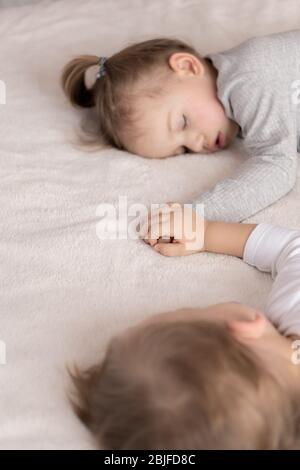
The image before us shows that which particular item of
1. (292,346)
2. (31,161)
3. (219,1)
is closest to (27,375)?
(292,346)

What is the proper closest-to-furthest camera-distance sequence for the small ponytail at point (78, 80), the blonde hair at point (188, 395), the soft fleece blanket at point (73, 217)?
the blonde hair at point (188, 395) → the soft fleece blanket at point (73, 217) → the small ponytail at point (78, 80)

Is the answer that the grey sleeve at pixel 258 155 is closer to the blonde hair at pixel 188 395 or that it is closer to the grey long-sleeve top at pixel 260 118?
the grey long-sleeve top at pixel 260 118

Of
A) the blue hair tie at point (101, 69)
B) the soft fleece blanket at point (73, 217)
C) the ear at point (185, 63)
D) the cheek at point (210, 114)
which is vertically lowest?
the soft fleece blanket at point (73, 217)

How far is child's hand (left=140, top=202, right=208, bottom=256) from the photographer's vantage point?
119 cm

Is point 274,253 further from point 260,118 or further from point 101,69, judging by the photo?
point 101,69

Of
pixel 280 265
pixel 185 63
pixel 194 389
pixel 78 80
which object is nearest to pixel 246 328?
pixel 194 389

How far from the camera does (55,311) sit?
108 centimetres

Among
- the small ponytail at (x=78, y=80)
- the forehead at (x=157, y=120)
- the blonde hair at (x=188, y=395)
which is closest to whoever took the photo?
the blonde hair at (x=188, y=395)

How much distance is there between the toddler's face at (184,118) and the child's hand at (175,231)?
201 millimetres

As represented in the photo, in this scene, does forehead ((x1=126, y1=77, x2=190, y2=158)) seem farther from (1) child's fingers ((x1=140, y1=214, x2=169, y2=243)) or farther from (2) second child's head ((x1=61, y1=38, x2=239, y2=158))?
(1) child's fingers ((x1=140, y1=214, x2=169, y2=243))

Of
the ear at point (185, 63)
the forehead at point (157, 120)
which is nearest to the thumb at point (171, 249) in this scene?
the forehead at point (157, 120)

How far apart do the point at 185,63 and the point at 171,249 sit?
0.44 m

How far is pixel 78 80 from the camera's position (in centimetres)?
154

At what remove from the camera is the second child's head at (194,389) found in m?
0.77
